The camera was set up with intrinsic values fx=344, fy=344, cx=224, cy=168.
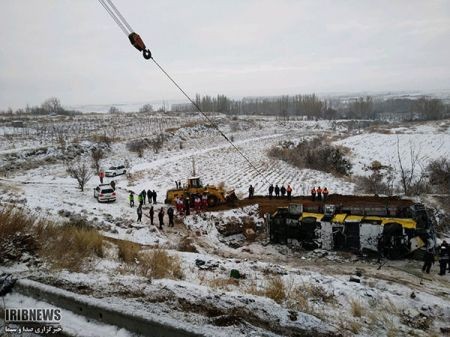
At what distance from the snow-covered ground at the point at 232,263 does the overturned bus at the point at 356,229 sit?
26.5 inches

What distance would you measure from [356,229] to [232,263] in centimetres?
690

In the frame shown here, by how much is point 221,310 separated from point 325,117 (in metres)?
139

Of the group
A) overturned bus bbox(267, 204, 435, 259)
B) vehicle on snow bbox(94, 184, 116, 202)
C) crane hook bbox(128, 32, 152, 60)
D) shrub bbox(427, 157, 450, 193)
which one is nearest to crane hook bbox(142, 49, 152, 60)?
crane hook bbox(128, 32, 152, 60)

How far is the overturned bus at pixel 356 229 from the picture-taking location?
593 inches

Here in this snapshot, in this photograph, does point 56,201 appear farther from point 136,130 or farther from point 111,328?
point 136,130

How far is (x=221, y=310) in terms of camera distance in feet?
15.6

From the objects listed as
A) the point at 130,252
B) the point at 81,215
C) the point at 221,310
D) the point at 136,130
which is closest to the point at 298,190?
the point at 81,215

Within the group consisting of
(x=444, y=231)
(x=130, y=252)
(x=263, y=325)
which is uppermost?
(x=263, y=325)

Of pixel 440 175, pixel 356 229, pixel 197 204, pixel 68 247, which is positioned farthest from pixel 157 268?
pixel 440 175

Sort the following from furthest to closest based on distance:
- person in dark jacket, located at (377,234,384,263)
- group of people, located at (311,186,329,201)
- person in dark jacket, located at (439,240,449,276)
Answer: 1. group of people, located at (311,186,329,201)
2. person in dark jacket, located at (377,234,384,263)
3. person in dark jacket, located at (439,240,449,276)

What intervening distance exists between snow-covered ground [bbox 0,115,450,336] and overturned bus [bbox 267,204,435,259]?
26.5 inches

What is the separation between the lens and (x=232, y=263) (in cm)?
1227

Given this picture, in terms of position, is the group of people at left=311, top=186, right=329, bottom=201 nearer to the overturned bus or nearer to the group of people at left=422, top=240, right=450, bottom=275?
the overturned bus

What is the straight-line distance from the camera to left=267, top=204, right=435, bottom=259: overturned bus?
15062 millimetres
